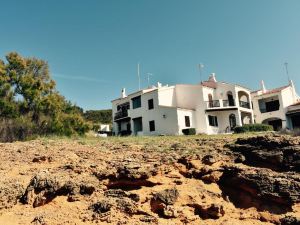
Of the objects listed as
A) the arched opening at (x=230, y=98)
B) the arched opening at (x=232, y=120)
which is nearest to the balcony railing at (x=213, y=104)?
the arched opening at (x=230, y=98)

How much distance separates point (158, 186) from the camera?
10.1m

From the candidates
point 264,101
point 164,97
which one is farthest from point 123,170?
point 264,101

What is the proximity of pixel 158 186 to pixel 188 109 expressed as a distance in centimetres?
2775

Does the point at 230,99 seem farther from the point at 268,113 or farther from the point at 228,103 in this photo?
the point at 268,113

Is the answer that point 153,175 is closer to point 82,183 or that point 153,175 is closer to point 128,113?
point 82,183

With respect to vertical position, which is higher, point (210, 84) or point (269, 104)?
point (210, 84)

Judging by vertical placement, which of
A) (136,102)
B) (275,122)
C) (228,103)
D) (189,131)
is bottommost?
(189,131)

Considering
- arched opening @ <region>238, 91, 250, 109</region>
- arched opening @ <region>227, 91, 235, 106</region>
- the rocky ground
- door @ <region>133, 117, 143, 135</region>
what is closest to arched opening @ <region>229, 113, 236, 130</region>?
arched opening @ <region>227, 91, 235, 106</region>

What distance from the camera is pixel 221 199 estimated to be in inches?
391

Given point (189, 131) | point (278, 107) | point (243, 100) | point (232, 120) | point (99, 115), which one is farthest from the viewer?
point (99, 115)

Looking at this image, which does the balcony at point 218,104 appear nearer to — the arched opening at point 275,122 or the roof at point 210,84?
the roof at point 210,84

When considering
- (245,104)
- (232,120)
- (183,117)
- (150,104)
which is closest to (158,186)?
(183,117)

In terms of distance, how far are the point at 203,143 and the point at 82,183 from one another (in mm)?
6636

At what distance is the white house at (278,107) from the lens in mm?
42000
